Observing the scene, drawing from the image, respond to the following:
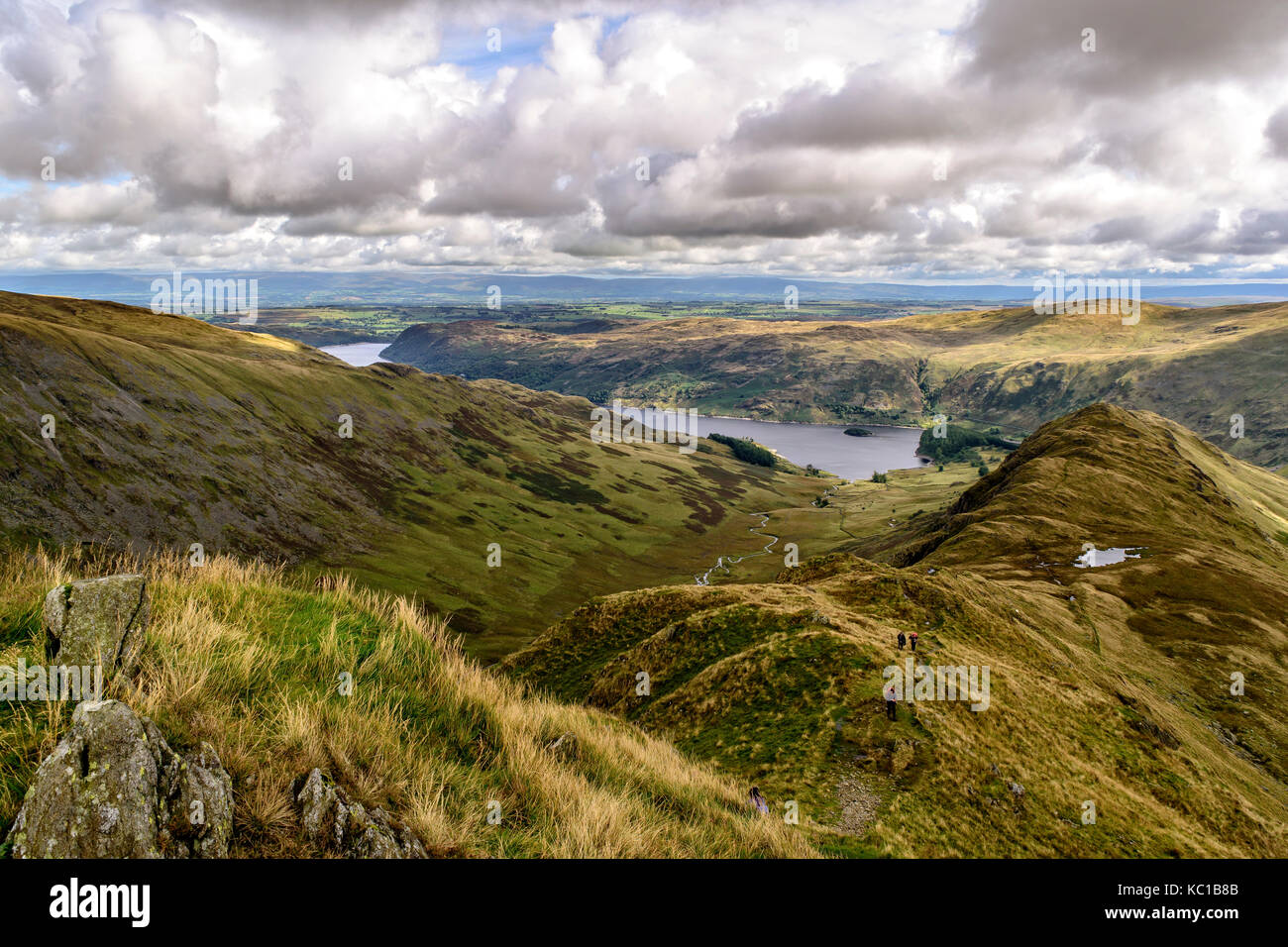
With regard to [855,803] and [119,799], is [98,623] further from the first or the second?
[855,803]

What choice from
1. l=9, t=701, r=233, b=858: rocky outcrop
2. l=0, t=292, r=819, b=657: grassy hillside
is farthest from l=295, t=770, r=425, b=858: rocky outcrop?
l=0, t=292, r=819, b=657: grassy hillside

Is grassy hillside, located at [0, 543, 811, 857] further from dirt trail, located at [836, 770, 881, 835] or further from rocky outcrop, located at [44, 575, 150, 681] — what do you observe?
dirt trail, located at [836, 770, 881, 835]

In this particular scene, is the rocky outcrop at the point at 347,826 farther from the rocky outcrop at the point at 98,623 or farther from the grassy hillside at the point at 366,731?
the rocky outcrop at the point at 98,623

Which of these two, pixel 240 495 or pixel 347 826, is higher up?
pixel 347 826

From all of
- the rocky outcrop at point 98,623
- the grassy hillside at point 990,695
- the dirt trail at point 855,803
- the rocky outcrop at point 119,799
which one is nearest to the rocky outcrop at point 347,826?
the rocky outcrop at point 119,799

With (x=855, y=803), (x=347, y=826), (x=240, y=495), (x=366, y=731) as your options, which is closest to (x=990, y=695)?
(x=855, y=803)

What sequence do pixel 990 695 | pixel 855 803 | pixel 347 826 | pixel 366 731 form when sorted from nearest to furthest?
pixel 347 826
pixel 366 731
pixel 855 803
pixel 990 695
